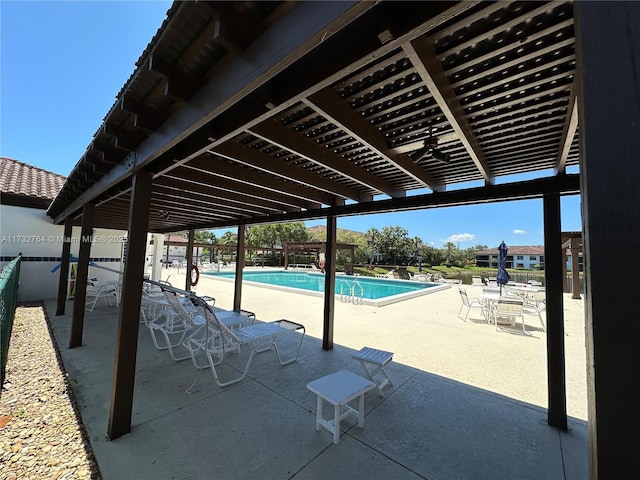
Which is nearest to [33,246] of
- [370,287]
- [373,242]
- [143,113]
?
[143,113]

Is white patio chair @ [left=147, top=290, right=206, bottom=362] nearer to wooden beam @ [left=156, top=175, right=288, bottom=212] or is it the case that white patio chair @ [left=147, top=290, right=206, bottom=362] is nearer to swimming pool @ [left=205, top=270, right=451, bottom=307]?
wooden beam @ [left=156, top=175, right=288, bottom=212]

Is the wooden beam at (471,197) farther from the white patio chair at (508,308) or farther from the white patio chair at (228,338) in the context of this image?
the white patio chair at (508,308)

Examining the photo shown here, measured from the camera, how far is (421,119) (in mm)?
2172

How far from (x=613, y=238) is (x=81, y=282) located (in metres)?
5.94

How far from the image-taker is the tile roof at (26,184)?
7309 mm

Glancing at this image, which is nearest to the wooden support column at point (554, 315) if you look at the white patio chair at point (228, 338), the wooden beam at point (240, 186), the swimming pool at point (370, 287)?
the white patio chair at point (228, 338)

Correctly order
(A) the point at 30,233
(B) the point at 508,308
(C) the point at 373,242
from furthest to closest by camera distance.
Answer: (C) the point at 373,242 < (A) the point at 30,233 < (B) the point at 508,308

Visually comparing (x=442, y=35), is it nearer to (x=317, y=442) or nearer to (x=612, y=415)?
(x=612, y=415)

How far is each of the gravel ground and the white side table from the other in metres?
1.71

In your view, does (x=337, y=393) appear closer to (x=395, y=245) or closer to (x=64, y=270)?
(x=64, y=270)

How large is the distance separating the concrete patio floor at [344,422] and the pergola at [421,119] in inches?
15.8

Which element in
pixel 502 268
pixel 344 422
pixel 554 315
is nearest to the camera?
pixel 344 422

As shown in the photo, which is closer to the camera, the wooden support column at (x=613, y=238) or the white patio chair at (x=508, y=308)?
the wooden support column at (x=613, y=238)

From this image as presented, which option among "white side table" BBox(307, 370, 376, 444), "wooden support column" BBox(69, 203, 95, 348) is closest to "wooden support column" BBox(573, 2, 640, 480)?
"white side table" BBox(307, 370, 376, 444)
